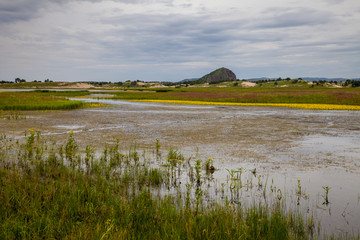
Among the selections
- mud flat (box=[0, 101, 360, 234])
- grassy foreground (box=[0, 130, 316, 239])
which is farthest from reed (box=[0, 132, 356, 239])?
Result: mud flat (box=[0, 101, 360, 234])

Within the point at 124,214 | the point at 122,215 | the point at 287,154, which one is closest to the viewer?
the point at 122,215

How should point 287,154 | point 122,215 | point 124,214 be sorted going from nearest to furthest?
point 122,215 < point 124,214 < point 287,154

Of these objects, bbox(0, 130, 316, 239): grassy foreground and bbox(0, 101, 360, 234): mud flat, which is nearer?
bbox(0, 130, 316, 239): grassy foreground

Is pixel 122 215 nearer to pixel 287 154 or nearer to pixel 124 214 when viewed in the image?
pixel 124 214

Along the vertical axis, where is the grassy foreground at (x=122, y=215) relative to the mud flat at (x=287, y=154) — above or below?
above

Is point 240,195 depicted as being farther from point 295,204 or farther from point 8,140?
point 8,140

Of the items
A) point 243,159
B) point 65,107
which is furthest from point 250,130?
point 65,107

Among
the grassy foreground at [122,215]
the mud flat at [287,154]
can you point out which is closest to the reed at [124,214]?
the grassy foreground at [122,215]

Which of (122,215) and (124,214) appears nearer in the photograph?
(122,215)

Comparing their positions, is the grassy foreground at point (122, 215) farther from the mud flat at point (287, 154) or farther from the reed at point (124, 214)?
the mud flat at point (287, 154)

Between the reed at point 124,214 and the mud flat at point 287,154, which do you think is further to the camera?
the mud flat at point 287,154

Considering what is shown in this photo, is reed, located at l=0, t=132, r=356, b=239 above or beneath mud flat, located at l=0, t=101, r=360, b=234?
above

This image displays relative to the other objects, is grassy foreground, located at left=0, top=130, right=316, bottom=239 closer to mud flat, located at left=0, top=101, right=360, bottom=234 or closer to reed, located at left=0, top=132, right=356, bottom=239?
reed, located at left=0, top=132, right=356, bottom=239

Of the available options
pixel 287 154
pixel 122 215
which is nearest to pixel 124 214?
pixel 122 215
